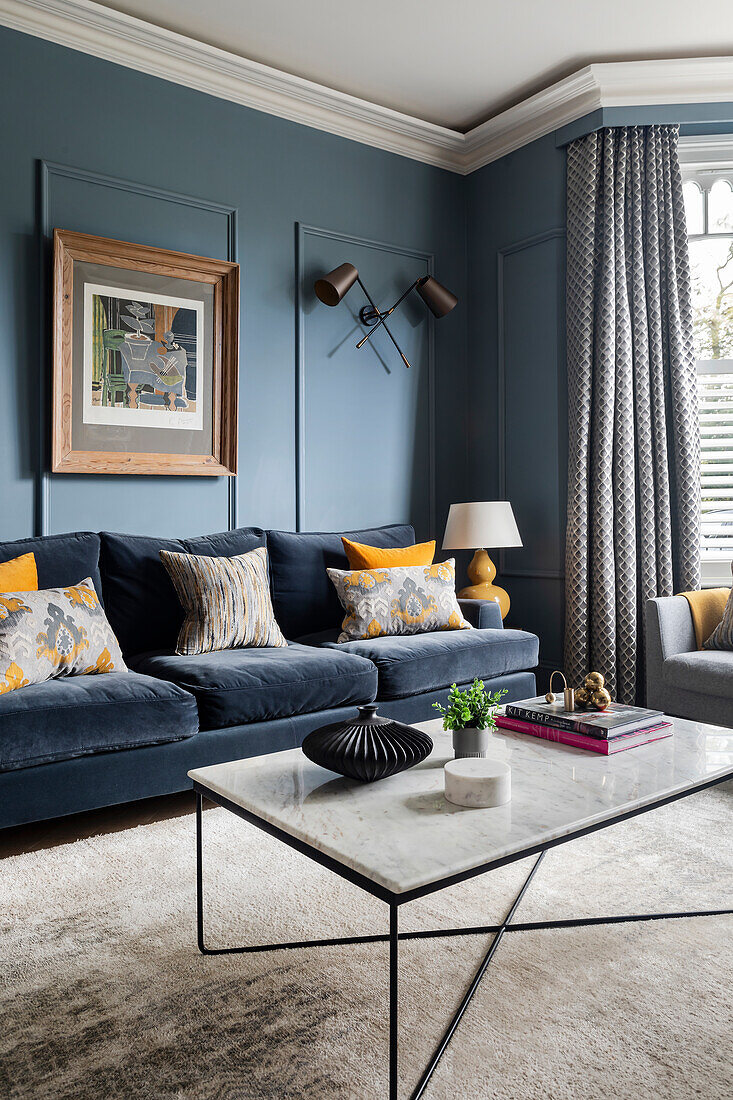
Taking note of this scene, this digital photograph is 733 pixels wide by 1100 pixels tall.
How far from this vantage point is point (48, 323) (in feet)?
10.4

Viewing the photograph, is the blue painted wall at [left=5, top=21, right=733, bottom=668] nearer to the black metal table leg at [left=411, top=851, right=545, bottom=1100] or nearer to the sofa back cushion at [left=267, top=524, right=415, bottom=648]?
the sofa back cushion at [left=267, top=524, right=415, bottom=648]

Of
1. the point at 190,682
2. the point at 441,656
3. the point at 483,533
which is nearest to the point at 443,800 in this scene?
the point at 190,682

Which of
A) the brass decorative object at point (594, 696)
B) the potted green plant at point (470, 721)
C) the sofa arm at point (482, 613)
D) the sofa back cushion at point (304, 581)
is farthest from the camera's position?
the sofa arm at point (482, 613)

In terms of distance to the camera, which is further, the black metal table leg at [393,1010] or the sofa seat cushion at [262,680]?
the sofa seat cushion at [262,680]

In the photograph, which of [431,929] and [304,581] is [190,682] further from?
[431,929]

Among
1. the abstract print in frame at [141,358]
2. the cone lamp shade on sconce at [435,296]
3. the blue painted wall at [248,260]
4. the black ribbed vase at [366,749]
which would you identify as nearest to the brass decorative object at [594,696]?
the black ribbed vase at [366,749]

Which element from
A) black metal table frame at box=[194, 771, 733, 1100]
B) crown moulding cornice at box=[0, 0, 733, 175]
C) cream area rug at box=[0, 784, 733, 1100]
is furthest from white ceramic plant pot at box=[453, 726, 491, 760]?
crown moulding cornice at box=[0, 0, 733, 175]

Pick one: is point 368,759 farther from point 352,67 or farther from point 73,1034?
point 352,67

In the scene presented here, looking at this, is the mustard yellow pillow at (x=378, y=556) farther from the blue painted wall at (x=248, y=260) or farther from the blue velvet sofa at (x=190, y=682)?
the blue painted wall at (x=248, y=260)

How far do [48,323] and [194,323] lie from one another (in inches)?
24.5

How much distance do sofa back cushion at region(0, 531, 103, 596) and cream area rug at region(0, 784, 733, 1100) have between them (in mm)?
997

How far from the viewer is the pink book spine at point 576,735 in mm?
1803

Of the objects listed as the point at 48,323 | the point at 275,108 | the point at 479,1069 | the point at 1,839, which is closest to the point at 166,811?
the point at 1,839

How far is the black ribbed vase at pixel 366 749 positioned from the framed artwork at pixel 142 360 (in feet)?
6.77
